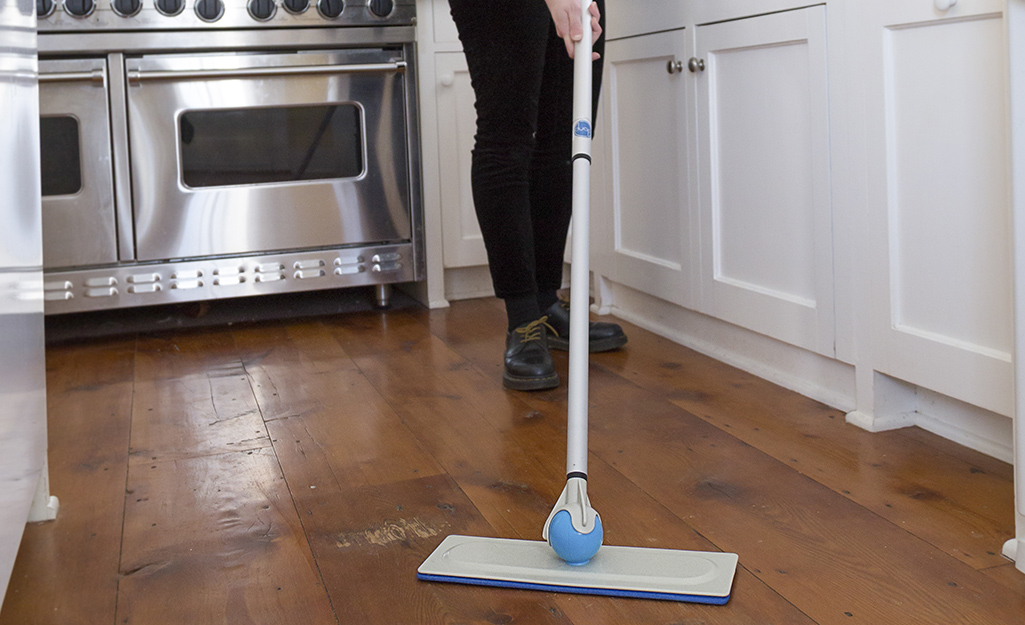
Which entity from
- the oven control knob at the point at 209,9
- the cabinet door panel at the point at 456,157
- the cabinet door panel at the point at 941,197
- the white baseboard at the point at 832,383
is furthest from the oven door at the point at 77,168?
the cabinet door panel at the point at 941,197

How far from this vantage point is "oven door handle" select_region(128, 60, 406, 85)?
7.64ft

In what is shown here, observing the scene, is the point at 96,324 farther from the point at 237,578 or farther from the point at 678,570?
the point at 678,570

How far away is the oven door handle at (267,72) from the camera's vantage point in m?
2.33

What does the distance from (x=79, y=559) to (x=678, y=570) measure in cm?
68

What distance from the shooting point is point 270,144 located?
2.47 m

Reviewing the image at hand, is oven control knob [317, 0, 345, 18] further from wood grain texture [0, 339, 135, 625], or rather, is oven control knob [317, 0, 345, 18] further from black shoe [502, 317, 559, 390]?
black shoe [502, 317, 559, 390]

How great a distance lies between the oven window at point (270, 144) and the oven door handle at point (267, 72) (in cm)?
9

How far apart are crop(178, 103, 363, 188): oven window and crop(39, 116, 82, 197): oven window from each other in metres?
0.23

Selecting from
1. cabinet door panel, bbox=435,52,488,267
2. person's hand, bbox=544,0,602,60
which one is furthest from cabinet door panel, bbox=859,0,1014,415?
cabinet door panel, bbox=435,52,488,267

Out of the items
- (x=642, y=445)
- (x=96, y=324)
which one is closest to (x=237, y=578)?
(x=642, y=445)

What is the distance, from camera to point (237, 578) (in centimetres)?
112

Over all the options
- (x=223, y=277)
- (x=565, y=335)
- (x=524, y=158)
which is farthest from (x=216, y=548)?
(x=223, y=277)

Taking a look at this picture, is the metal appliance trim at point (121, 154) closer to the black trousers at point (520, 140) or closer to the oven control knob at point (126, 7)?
the oven control knob at point (126, 7)

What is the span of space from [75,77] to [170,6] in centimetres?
26
